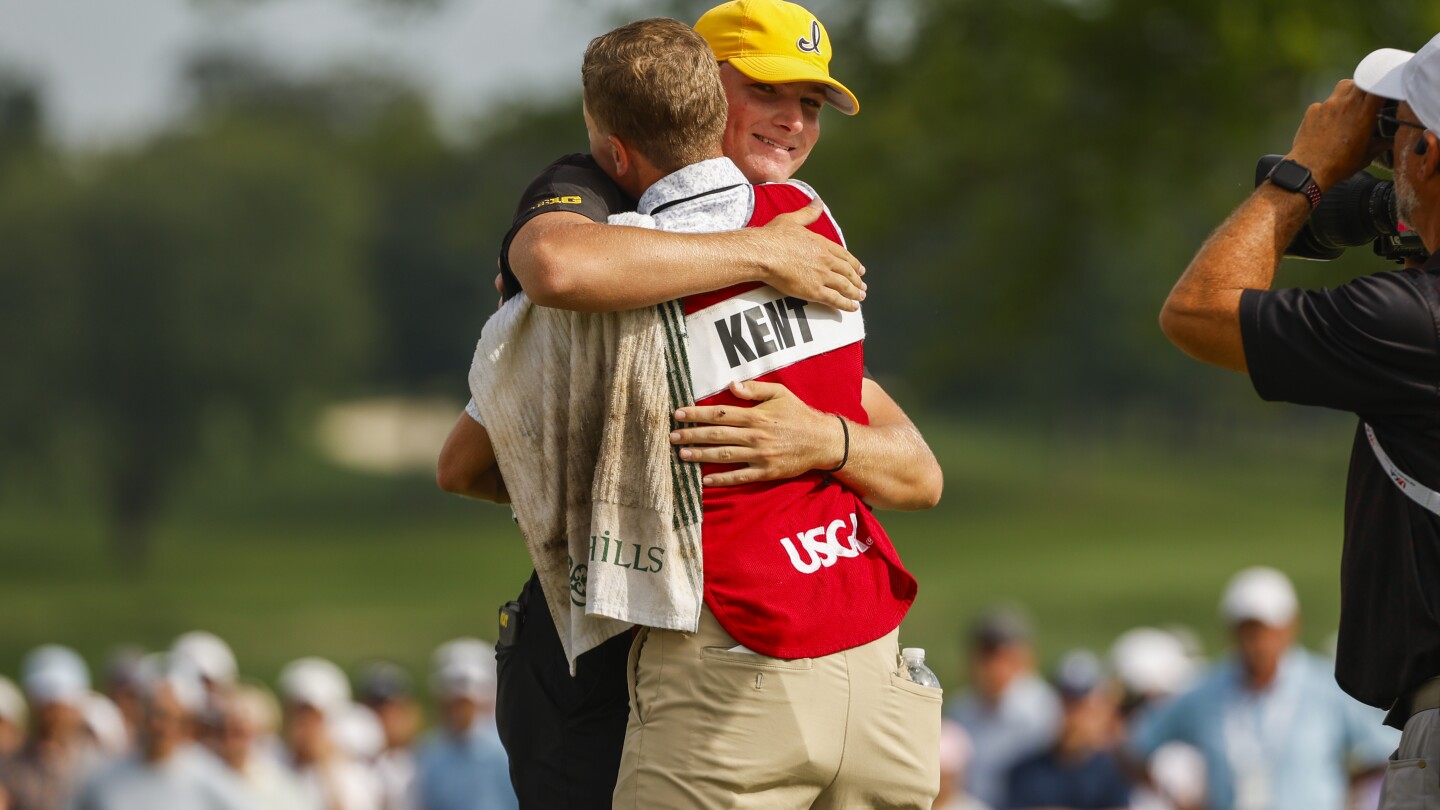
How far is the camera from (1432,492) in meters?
3.25

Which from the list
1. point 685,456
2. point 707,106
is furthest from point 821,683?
point 707,106

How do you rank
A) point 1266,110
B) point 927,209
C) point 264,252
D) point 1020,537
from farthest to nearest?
point 1020,537
point 264,252
point 927,209
point 1266,110

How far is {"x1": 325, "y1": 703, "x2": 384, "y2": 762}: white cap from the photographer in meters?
10.6

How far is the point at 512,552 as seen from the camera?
52219 millimetres

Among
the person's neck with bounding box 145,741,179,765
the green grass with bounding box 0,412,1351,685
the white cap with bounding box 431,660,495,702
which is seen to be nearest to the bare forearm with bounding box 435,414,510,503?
the person's neck with bounding box 145,741,179,765

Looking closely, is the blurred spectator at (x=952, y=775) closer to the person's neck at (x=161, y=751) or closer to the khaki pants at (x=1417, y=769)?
the person's neck at (x=161, y=751)

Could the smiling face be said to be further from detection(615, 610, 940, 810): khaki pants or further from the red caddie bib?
detection(615, 610, 940, 810): khaki pants

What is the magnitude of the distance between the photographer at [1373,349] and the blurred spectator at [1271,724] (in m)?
4.83

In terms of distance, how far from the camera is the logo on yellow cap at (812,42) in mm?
3584

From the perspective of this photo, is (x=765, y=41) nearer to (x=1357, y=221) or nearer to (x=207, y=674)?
(x=1357, y=221)

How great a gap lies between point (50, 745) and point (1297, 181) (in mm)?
8842

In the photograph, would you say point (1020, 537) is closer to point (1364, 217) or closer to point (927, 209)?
point (927, 209)

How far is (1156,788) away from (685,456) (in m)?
5.65

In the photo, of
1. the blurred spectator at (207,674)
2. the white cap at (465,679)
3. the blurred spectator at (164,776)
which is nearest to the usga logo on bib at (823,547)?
the blurred spectator at (164,776)
